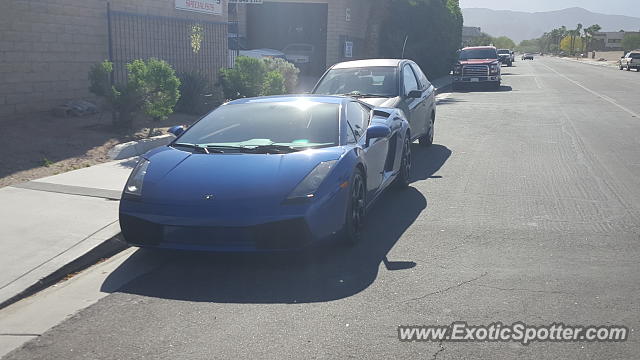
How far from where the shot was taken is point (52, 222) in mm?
6645

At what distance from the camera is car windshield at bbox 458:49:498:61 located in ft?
105

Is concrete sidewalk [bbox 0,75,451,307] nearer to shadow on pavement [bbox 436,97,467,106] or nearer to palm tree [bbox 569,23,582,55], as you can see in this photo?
shadow on pavement [bbox 436,97,467,106]

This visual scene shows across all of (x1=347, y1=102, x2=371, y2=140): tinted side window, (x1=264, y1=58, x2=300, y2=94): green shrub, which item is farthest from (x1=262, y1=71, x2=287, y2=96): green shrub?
(x1=347, y1=102, x2=371, y2=140): tinted side window

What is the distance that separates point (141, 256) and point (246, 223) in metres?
1.33

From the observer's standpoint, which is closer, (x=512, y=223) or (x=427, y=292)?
(x=427, y=292)

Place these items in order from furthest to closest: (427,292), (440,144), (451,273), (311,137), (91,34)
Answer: (91,34)
(440,144)
(311,137)
(451,273)
(427,292)

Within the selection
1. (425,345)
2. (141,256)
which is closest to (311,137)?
(141,256)

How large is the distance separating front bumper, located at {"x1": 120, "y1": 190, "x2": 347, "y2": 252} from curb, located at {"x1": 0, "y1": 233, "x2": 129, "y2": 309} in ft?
2.17

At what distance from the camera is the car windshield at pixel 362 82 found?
1085cm

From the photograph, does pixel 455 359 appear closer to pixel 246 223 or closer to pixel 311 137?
pixel 246 223

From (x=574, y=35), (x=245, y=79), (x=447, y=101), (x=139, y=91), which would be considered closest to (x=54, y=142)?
(x=139, y=91)

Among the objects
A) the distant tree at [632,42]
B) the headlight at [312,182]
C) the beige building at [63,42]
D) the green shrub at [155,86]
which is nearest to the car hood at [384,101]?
the green shrub at [155,86]

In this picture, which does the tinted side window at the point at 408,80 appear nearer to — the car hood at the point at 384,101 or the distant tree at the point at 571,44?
the car hood at the point at 384,101

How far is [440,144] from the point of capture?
13.1m
